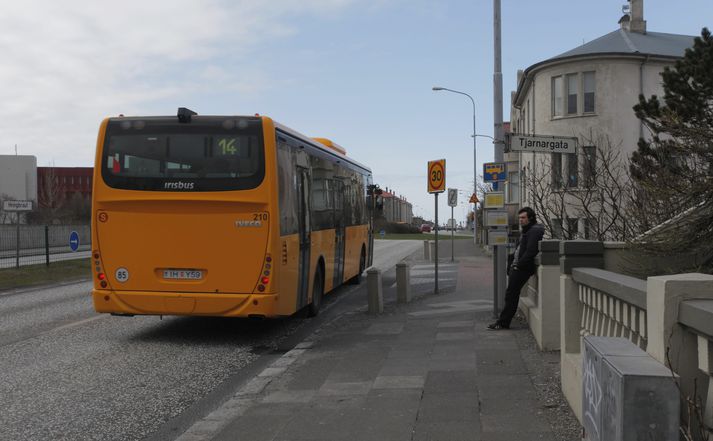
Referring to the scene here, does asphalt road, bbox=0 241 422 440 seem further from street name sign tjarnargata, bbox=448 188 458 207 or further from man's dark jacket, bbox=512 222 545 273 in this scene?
street name sign tjarnargata, bbox=448 188 458 207

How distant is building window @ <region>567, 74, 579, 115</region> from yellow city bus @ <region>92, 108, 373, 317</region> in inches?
1044

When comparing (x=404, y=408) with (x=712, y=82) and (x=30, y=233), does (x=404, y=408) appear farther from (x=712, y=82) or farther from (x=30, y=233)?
(x=30, y=233)

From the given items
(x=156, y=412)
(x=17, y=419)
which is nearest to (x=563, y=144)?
(x=156, y=412)

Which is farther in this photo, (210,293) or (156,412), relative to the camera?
(210,293)

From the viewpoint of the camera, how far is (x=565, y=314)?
5.71m

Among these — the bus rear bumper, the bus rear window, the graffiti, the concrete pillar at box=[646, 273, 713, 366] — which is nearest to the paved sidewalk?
the bus rear bumper

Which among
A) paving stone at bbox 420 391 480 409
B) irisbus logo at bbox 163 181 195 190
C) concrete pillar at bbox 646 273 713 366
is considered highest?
irisbus logo at bbox 163 181 195 190

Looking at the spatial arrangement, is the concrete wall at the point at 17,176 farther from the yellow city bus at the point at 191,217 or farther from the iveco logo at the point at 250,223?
the iveco logo at the point at 250,223

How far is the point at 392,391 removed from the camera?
6.27m

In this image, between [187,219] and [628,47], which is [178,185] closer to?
[187,219]

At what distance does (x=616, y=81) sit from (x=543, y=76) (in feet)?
11.5

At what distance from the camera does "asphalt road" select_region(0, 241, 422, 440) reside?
5.72m

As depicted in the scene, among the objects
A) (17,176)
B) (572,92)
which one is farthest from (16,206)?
(17,176)

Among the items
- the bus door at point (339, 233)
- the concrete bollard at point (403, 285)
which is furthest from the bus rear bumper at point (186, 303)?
the concrete bollard at point (403, 285)
